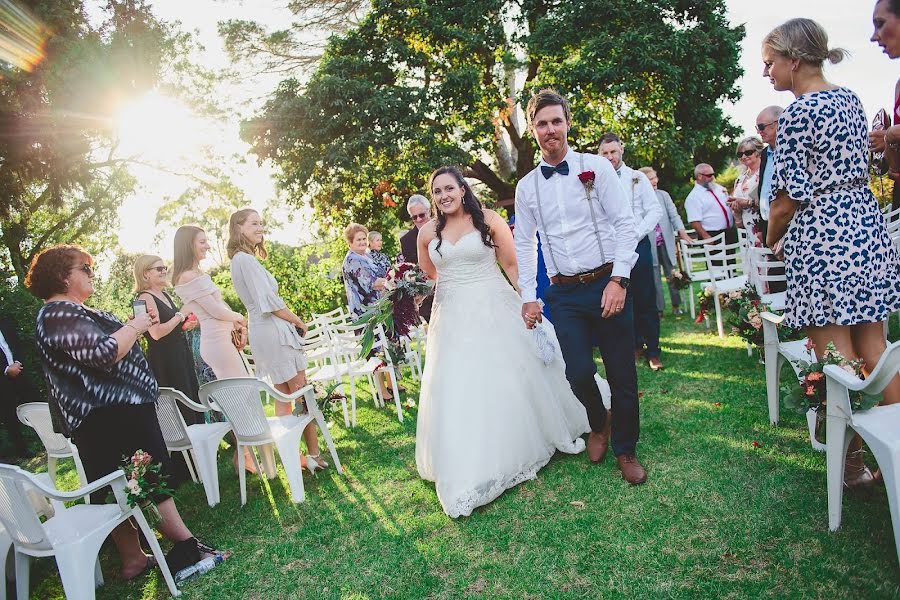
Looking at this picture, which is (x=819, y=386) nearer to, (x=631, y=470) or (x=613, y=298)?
(x=613, y=298)

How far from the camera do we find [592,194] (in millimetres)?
3391

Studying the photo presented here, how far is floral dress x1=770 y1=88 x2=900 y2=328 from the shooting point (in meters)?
2.43

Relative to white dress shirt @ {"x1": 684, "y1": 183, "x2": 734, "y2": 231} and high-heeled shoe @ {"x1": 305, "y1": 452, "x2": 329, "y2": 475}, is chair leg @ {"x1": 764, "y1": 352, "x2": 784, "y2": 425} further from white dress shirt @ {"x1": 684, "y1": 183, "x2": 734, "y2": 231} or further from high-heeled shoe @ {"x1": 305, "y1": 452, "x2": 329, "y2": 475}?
white dress shirt @ {"x1": 684, "y1": 183, "x2": 734, "y2": 231}

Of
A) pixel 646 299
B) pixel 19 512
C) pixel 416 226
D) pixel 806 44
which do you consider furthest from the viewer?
pixel 416 226

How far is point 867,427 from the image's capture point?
2.26 m

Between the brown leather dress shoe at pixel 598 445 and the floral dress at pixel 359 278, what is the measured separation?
359cm

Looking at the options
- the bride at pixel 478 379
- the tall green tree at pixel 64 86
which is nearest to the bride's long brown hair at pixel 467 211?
the bride at pixel 478 379

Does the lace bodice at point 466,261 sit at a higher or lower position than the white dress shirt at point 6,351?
higher

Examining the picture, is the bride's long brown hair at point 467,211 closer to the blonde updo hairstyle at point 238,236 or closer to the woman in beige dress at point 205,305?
the blonde updo hairstyle at point 238,236

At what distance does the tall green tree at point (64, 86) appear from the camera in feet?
32.0

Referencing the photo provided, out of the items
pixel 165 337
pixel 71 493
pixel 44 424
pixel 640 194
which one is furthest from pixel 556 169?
pixel 44 424

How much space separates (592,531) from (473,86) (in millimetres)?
12543

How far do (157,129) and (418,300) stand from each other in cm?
1464

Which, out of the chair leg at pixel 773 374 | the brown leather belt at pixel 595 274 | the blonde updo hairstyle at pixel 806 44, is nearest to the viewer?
the blonde updo hairstyle at pixel 806 44
